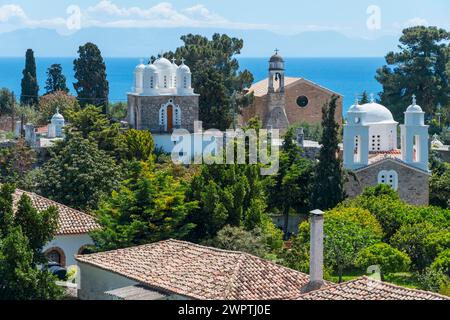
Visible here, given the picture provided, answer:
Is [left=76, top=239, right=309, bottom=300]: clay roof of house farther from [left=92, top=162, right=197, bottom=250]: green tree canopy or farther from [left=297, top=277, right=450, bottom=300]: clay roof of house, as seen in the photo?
[left=92, top=162, right=197, bottom=250]: green tree canopy

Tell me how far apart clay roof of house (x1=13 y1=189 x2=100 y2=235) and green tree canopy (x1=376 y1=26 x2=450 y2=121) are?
30.3 metres

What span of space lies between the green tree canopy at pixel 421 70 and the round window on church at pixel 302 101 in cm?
457

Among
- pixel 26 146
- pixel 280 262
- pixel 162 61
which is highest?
pixel 162 61

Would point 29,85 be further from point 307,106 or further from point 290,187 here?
point 290,187

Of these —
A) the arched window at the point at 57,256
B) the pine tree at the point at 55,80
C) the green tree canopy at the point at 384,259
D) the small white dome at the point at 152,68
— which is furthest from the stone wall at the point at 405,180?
the pine tree at the point at 55,80

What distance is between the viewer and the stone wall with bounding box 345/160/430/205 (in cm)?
3844

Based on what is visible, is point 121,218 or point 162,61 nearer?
point 121,218

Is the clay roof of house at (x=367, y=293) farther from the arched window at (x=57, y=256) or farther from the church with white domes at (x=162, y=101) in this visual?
the church with white domes at (x=162, y=101)

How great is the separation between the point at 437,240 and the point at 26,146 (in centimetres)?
1664

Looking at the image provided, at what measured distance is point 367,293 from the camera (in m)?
17.1
